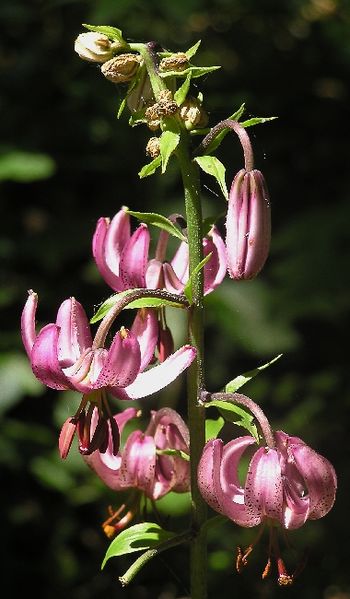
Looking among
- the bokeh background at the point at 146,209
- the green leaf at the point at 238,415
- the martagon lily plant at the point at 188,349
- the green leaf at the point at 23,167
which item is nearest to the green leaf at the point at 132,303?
the martagon lily plant at the point at 188,349

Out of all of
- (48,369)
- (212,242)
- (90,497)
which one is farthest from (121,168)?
(48,369)

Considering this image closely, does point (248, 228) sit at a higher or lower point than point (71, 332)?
higher

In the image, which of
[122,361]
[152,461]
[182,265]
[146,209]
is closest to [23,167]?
[146,209]

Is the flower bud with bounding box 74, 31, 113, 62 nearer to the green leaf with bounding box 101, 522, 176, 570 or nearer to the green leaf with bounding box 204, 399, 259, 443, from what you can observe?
the green leaf with bounding box 204, 399, 259, 443

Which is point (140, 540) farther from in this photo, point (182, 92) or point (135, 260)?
point (182, 92)

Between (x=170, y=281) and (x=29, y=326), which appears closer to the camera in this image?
(x=29, y=326)

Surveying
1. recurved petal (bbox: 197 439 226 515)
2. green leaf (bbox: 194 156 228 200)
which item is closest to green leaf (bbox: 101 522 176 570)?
recurved petal (bbox: 197 439 226 515)

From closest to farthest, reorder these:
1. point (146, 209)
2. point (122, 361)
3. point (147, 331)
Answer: point (122, 361), point (147, 331), point (146, 209)
